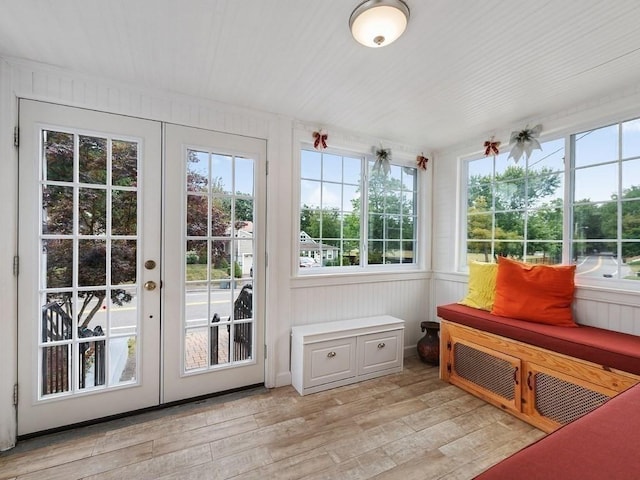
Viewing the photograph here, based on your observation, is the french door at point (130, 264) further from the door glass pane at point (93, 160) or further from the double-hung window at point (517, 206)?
the double-hung window at point (517, 206)

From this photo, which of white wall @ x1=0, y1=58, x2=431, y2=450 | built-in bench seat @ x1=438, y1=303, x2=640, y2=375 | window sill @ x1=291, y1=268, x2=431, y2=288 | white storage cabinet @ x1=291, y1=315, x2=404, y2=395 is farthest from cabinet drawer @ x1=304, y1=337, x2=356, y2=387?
built-in bench seat @ x1=438, y1=303, x2=640, y2=375

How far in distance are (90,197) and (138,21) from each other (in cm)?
120

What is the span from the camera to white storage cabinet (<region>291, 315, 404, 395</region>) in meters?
2.56

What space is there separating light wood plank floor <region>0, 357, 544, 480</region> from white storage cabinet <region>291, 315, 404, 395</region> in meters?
0.18

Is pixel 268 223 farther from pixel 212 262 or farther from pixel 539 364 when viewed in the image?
pixel 539 364

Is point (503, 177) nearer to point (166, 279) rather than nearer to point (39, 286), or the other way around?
point (166, 279)

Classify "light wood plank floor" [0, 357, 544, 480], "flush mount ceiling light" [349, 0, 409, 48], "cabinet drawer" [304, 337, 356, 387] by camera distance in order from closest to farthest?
1. "flush mount ceiling light" [349, 0, 409, 48]
2. "light wood plank floor" [0, 357, 544, 480]
3. "cabinet drawer" [304, 337, 356, 387]

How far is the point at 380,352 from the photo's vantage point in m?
2.88

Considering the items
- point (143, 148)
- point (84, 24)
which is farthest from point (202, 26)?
point (143, 148)

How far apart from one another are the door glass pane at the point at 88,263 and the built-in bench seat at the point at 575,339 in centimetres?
277

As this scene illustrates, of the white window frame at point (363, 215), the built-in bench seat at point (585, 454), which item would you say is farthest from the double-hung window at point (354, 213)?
the built-in bench seat at point (585, 454)

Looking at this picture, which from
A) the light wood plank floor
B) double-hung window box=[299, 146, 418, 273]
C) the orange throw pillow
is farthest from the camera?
double-hung window box=[299, 146, 418, 273]

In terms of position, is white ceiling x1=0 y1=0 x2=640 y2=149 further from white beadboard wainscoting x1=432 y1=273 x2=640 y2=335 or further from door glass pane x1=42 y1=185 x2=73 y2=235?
white beadboard wainscoting x1=432 y1=273 x2=640 y2=335

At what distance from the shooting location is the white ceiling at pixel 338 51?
4.74 feet
